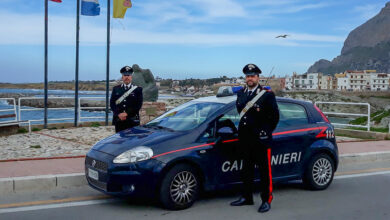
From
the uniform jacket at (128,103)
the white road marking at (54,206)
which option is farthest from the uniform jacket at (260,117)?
the uniform jacket at (128,103)

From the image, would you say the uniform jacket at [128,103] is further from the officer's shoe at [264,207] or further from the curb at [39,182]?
the officer's shoe at [264,207]

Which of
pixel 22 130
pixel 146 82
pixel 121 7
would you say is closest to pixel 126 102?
pixel 22 130

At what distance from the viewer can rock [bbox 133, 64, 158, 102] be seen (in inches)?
778

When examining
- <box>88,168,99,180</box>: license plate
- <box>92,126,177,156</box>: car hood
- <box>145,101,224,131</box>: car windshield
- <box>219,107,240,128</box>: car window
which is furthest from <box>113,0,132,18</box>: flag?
<box>88,168,99,180</box>: license plate

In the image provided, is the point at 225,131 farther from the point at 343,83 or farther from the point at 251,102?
the point at 343,83

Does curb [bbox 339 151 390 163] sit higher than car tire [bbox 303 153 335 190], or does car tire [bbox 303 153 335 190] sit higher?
car tire [bbox 303 153 335 190]

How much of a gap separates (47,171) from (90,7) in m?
10.6

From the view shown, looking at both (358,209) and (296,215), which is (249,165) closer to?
(296,215)

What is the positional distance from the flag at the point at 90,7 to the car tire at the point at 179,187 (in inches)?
497

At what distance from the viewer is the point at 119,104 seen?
8.07m

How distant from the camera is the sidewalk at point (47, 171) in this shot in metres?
6.84

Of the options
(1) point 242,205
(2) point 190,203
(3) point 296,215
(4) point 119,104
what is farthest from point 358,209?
(4) point 119,104

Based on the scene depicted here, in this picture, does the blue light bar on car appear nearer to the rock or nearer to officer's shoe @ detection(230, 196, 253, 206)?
officer's shoe @ detection(230, 196, 253, 206)

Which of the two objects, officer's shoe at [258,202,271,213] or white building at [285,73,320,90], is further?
white building at [285,73,320,90]
